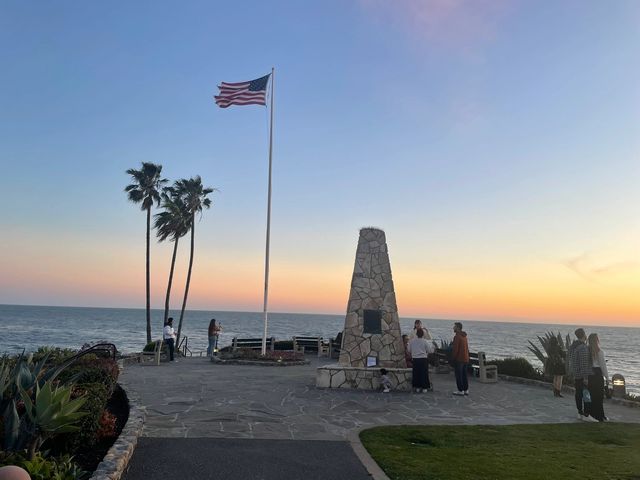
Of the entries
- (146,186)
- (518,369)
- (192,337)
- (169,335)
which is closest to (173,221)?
(146,186)

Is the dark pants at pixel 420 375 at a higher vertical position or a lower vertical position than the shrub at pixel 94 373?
lower

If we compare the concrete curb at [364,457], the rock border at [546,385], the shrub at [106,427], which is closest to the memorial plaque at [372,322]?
the rock border at [546,385]

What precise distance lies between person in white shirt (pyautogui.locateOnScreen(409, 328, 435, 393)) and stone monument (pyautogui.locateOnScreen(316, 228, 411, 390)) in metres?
1.71

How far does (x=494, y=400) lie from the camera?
40.3ft

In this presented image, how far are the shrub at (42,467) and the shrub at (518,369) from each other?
16.1m

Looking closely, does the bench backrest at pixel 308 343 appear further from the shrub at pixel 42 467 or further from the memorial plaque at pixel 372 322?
the shrub at pixel 42 467

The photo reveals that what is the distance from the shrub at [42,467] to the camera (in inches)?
177

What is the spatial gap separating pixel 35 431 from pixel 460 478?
202 inches

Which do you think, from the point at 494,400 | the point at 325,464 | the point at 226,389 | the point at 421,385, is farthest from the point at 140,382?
the point at 494,400

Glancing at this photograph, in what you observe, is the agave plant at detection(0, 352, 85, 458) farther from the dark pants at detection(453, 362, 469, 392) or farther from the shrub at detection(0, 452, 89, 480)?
the dark pants at detection(453, 362, 469, 392)

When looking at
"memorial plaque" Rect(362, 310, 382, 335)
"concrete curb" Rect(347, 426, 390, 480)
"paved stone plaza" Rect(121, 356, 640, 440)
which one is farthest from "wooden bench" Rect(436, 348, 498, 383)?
"concrete curb" Rect(347, 426, 390, 480)

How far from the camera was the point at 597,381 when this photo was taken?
9969 mm

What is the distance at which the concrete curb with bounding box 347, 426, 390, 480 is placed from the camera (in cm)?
593

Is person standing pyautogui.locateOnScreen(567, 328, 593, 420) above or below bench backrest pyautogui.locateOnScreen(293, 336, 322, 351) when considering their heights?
above
